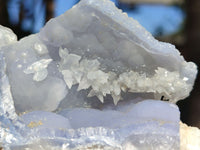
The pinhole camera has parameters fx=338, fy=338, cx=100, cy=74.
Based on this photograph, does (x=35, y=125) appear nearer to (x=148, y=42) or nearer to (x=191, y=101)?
(x=148, y=42)

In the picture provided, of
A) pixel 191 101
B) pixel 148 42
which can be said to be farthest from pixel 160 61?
pixel 191 101

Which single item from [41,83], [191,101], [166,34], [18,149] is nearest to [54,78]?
[41,83]

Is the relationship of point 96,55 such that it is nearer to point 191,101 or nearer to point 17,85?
point 17,85

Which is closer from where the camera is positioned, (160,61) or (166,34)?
(160,61)

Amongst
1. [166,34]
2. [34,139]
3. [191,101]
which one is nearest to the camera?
[34,139]

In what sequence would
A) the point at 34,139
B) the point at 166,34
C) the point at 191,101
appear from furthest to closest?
the point at 166,34
the point at 191,101
the point at 34,139

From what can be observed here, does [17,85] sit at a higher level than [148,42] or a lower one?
lower

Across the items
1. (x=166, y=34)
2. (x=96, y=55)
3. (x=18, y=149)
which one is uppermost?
(x=96, y=55)
